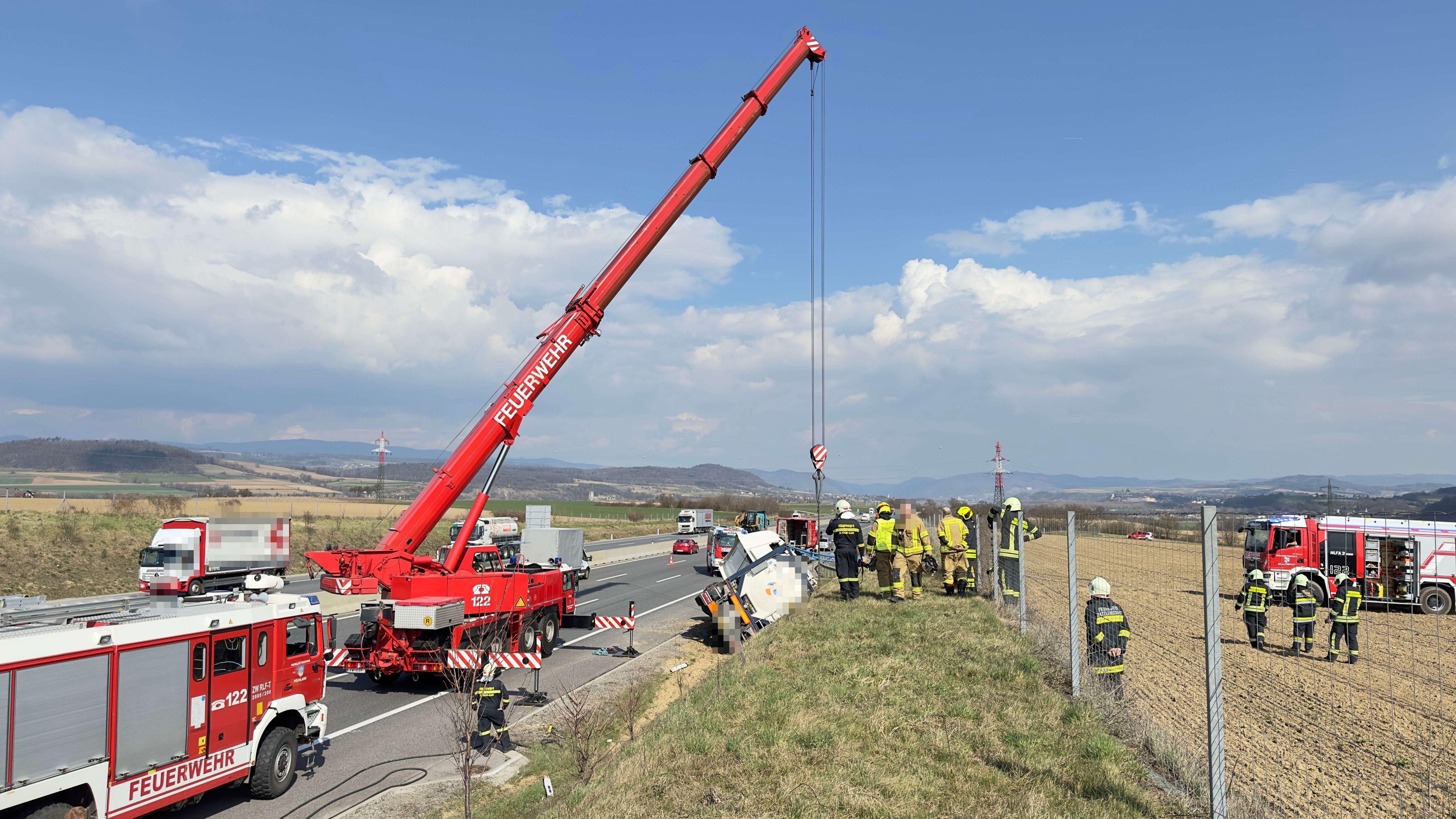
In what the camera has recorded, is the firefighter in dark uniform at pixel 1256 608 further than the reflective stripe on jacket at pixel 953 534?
No

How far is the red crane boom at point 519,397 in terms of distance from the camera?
13992mm

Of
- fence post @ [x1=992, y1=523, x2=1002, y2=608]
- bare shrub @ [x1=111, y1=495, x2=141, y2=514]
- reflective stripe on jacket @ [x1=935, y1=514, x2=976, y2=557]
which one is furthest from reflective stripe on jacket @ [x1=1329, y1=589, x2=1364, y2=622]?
bare shrub @ [x1=111, y1=495, x2=141, y2=514]

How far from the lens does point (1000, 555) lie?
16.1 meters

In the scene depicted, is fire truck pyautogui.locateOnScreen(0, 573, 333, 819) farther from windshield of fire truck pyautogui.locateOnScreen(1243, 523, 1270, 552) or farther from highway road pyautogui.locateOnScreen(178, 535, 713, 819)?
windshield of fire truck pyautogui.locateOnScreen(1243, 523, 1270, 552)

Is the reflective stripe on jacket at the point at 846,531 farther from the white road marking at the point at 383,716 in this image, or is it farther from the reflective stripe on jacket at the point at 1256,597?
the white road marking at the point at 383,716

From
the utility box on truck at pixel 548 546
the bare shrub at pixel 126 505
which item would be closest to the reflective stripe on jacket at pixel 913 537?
the utility box on truck at pixel 548 546

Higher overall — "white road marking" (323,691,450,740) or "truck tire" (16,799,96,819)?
"truck tire" (16,799,96,819)

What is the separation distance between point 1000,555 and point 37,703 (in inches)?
571

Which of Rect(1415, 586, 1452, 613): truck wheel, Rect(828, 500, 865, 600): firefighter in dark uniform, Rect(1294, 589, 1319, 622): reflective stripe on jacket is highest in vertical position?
Rect(828, 500, 865, 600): firefighter in dark uniform

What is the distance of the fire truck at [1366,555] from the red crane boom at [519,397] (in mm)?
19341

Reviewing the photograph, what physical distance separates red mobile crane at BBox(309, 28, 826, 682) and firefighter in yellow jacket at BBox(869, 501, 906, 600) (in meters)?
6.69

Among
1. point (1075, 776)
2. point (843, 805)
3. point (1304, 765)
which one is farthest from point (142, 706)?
point (1304, 765)

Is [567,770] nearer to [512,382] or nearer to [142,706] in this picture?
[142,706]

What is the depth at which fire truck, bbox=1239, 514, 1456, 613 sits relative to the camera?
23281mm
